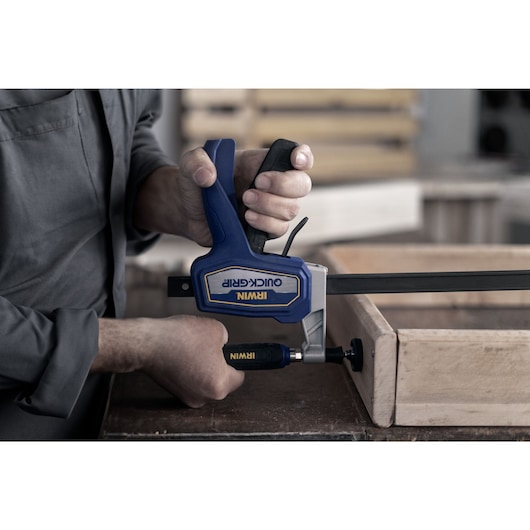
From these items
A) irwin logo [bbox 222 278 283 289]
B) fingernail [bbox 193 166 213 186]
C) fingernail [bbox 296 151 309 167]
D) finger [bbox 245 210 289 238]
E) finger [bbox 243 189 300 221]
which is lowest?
irwin logo [bbox 222 278 283 289]

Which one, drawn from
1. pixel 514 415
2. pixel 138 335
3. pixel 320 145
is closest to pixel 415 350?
pixel 514 415

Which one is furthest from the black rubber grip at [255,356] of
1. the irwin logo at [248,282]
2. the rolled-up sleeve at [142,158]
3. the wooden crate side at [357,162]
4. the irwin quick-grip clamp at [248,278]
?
the wooden crate side at [357,162]

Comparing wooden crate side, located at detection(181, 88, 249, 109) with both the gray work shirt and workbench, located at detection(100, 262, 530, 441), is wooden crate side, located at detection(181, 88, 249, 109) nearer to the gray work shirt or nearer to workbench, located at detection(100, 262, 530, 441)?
the gray work shirt

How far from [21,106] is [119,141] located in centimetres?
26

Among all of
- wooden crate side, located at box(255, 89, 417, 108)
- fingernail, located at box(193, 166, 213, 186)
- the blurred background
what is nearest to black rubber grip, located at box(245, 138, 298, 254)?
fingernail, located at box(193, 166, 213, 186)

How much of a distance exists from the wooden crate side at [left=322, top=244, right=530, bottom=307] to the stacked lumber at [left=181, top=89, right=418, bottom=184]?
6.29 feet

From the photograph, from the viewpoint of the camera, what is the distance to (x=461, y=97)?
532cm

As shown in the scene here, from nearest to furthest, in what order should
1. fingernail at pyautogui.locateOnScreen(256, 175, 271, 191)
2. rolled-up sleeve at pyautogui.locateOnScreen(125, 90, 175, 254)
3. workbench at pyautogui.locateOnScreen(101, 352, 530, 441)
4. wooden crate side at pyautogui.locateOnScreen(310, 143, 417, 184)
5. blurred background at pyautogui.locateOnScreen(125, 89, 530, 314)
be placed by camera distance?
workbench at pyautogui.locateOnScreen(101, 352, 530, 441), fingernail at pyautogui.locateOnScreen(256, 175, 271, 191), rolled-up sleeve at pyautogui.locateOnScreen(125, 90, 175, 254), blurred background at pyautogui.locateOnScreen(125, 89, 530, 314), wooden crate side at pyautogui.locateOnScreen(310, 143, 417, 184)

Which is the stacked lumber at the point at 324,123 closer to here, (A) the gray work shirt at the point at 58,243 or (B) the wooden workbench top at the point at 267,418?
(A) the gray work shirt at the point at 58,243

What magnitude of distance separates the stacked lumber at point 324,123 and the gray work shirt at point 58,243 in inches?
89.0

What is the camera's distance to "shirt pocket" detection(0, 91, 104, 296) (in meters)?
1.27

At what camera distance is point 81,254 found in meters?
1.46

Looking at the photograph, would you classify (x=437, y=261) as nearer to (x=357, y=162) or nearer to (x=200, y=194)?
(x=200, y=194)

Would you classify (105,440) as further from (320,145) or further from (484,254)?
(320,145)
